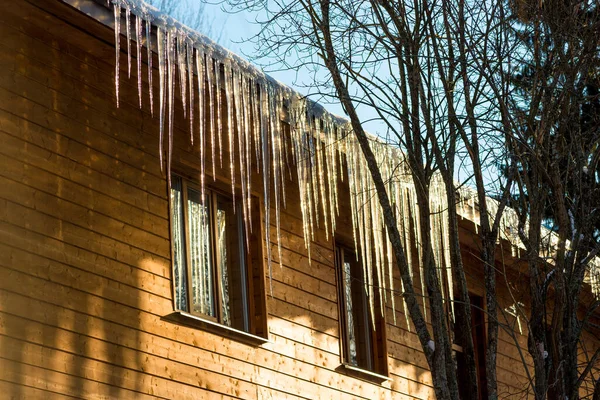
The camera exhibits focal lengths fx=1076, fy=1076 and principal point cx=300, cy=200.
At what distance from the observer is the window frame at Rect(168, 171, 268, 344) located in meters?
8.38

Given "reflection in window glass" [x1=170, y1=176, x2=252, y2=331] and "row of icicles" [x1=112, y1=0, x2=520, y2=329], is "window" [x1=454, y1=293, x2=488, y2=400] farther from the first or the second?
"reflection in window glass" [x1=170, y1=176, x2=252, y2=331]

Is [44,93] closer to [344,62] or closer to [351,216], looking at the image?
[344,62]

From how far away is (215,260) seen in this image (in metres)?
8.84

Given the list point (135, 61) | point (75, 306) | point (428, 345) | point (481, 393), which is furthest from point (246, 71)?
point (481, 393)

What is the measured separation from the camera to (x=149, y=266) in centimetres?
802

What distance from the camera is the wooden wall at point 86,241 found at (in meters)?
7.02

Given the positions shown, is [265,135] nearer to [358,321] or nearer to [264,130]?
[264,130]

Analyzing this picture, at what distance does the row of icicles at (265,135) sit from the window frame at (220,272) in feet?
0.42

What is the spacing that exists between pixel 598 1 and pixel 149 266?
3700mm

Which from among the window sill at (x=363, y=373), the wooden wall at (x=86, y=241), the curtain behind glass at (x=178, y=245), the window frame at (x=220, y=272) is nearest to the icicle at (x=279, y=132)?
the window frame at (x=220, y=272)

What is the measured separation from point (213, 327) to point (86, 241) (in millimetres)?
1383

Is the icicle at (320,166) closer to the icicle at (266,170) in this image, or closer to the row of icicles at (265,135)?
the row of icicles at (265,135)

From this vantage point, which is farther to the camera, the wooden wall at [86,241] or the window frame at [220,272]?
the window frame at [220,272]

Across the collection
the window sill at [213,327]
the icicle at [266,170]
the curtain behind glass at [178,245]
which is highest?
the icicle at [266,170]
